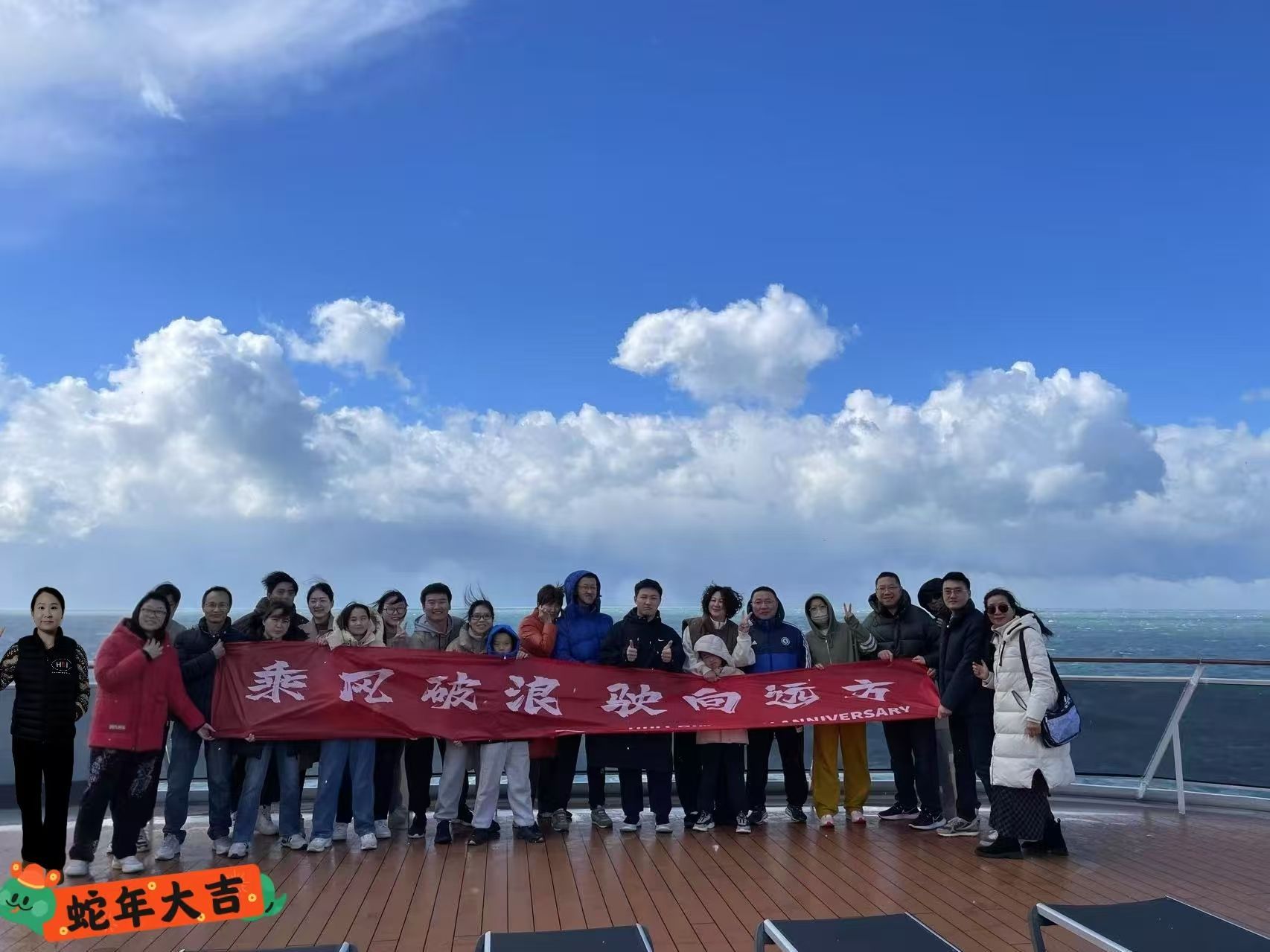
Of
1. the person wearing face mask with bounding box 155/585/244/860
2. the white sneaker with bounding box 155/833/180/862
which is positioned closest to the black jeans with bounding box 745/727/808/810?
the person wearing face mask with bounding box 155/585/244/860

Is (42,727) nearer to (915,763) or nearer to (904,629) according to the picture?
(904,629)

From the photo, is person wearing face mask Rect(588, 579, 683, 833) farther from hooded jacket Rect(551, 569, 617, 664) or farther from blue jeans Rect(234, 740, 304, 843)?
blue jeans Rect(234, 740, 304, 843)


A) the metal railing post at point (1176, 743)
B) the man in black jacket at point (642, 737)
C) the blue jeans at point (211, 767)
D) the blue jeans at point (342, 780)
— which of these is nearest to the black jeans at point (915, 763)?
the man in black jacket at point (642, 737)

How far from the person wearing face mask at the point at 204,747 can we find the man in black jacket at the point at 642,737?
8.88ft

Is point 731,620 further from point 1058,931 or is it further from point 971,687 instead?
A: point 1058,931

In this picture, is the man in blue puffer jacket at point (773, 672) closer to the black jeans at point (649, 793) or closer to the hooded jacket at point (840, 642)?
the hooded jacket at point (840, 642)

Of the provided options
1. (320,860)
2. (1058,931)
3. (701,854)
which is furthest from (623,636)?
(1058,931)

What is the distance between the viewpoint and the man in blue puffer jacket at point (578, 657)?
6.87 metres

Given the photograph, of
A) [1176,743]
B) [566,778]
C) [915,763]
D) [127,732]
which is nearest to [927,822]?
[915,763]

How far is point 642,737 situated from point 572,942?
373 centimetres

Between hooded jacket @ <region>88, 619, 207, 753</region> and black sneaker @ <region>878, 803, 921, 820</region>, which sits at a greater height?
hooded jacket @ <region>88, 619, 207, 753</region>

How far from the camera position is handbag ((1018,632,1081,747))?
19.5 feet

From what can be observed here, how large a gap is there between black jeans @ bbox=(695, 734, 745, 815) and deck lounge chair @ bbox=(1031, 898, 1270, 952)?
3.36 metres

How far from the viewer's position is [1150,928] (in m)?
3.31
